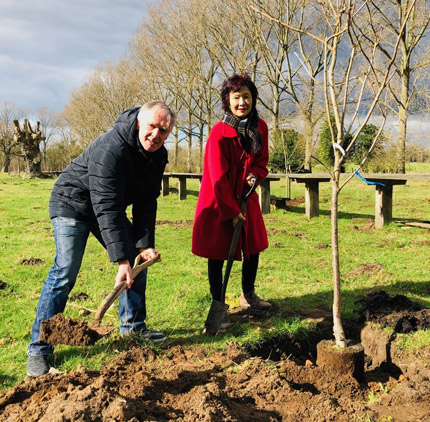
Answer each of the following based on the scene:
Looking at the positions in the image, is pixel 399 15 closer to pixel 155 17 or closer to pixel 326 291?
pixel 155 17

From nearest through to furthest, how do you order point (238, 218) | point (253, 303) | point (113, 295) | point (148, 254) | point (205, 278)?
point (113, 295) < point (148, 254) < point (238, 218) < point (253, 303) < point (205, 278)

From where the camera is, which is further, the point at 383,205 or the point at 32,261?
the point at 383,205

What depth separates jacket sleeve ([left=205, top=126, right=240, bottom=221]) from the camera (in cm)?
361

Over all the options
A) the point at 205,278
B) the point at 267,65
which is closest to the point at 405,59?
the point at 267,65

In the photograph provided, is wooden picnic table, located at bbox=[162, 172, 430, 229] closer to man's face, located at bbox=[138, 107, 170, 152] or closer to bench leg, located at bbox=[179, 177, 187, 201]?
bench leg, located at bbox=[179, 177, 187, 201]

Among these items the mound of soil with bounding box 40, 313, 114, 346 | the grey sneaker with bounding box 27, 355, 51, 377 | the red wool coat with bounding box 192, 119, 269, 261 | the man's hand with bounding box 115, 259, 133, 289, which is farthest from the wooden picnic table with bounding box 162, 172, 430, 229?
the grey sneaker with bounding box 27, 355, 51, 377

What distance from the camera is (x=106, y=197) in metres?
2.95

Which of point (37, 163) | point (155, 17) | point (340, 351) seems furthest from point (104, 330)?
point (37, 163)

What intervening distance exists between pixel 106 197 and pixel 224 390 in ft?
4.85

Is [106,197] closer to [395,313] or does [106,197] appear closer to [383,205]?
[395,313]

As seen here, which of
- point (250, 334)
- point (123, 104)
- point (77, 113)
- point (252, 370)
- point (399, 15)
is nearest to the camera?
point (252, 370)

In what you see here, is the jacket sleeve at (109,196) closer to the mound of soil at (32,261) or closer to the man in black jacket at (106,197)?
the man in black jacket at (106,197)

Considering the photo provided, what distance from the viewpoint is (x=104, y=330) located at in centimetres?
363

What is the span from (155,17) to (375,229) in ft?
71.8
